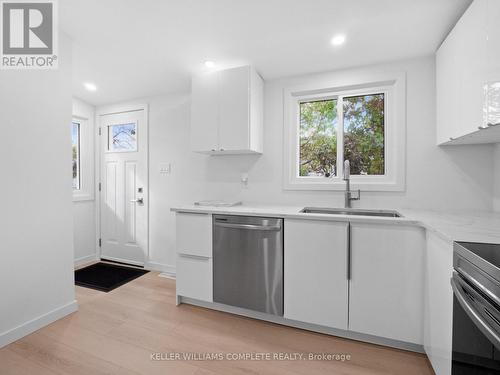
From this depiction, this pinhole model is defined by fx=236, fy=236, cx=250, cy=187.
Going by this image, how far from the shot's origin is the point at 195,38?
1.97 meters

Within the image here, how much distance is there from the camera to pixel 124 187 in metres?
3.31

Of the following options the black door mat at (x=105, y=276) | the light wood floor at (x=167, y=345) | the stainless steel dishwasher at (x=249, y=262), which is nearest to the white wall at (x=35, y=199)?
the light wood floor at (x=167, y=345)

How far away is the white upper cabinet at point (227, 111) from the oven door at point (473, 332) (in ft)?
5.84

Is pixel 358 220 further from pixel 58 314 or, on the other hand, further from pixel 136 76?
pixel 136 76

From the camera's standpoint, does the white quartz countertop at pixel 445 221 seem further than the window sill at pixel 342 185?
No

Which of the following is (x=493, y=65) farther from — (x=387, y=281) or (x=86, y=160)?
(x=86, y=160)

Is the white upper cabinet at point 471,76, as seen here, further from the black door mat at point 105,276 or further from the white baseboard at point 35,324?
the black door mat at point 105,276

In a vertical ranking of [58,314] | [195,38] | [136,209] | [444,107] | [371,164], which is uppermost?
[195,38]

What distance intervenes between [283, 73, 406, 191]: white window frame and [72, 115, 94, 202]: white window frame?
2815mm

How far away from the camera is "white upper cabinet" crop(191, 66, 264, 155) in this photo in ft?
7.37

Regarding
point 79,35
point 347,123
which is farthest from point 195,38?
point 347,123

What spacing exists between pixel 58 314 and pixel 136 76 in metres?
2.43

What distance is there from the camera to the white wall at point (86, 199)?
3.24 metres

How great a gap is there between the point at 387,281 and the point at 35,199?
8.74 ft
